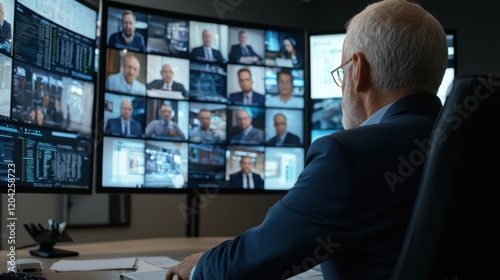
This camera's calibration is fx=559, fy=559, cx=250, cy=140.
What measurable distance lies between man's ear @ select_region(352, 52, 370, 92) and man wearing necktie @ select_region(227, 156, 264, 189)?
1.04 meters

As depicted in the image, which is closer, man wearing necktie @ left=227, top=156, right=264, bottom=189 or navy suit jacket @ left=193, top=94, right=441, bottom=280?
navy suit jacket @ left=193, top=94, right=441, bottom=280

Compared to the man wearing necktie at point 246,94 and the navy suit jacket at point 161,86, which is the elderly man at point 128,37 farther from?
the man wearing necktie at point 246,94

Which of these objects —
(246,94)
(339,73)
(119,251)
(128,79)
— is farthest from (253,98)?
(339,73)

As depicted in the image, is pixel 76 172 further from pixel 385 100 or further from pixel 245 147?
pixel 385 100

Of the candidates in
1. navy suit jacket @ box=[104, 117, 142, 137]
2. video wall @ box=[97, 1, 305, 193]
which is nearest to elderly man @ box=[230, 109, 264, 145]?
video wall @ box=[97, 1, 305, 193]

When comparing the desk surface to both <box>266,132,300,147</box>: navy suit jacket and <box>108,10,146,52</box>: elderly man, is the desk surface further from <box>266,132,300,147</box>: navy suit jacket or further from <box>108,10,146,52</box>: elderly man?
<box>108,10,146,52</box>: elderly man

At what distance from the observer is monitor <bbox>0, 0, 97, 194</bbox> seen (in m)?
1.41

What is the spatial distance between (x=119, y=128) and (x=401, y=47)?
1117 millimetres

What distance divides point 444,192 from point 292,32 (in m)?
1.59

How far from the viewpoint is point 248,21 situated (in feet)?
9.30

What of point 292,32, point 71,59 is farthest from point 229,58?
point 71,59

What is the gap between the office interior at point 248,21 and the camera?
7.16 ft

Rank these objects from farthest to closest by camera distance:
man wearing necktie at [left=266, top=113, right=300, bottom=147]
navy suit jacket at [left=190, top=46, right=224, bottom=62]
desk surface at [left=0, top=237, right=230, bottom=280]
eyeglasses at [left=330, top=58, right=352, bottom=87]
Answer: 1. man wearing necktie at [left=266, top=113, right=300, bottom=147]
2. navy suit jacket at [left=190, top=46, right=224, bottom=62]
3. desk surface at [left=0, top=237, right=230, bottom=280]
4. eyeglasses at [left=330, top=58, right=352, bottom=87]

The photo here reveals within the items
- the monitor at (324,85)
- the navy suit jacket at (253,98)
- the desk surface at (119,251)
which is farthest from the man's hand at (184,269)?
the monitor at (324,85)
